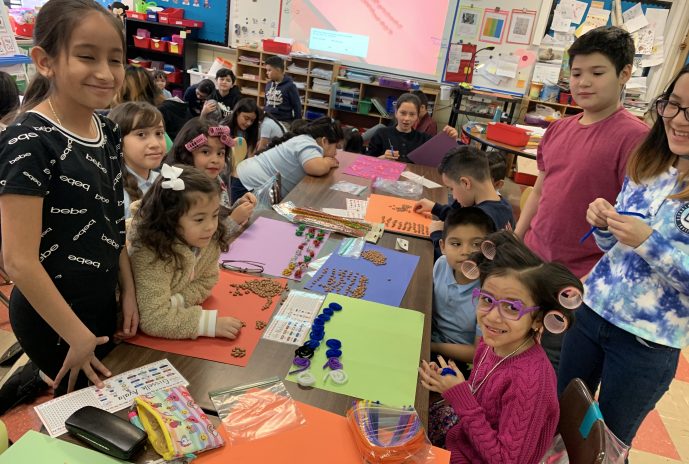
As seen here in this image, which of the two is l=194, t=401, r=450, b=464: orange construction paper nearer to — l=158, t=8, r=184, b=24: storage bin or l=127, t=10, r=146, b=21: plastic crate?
l=158, t=8, r=184, b=24: storage bin

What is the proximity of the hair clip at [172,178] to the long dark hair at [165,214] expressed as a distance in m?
0.02

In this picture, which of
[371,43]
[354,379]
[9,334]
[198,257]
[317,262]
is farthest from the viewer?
[371,43]

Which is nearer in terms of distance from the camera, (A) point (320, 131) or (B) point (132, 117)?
(B) point (132, 117)

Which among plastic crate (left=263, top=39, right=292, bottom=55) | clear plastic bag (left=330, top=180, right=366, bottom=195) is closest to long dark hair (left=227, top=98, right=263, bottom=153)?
clear plastic bag (left=330, top=180, right=366, bottom=195)

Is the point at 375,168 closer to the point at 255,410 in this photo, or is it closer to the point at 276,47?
the point at 255,410

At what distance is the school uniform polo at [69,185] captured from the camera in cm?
90

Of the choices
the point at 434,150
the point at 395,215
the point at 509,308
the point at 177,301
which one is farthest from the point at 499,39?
the point at 177,301

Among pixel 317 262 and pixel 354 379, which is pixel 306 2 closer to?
pixel 317 262

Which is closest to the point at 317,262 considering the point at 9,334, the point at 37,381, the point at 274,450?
the point at 274,450

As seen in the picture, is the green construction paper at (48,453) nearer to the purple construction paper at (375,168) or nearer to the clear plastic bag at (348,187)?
the clear plastic bag at (348,187)

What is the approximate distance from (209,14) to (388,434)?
6.98 meters

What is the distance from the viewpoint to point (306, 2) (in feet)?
20.7

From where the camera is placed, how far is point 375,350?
1.30 meters

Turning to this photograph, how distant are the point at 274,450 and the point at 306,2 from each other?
6450 mm
